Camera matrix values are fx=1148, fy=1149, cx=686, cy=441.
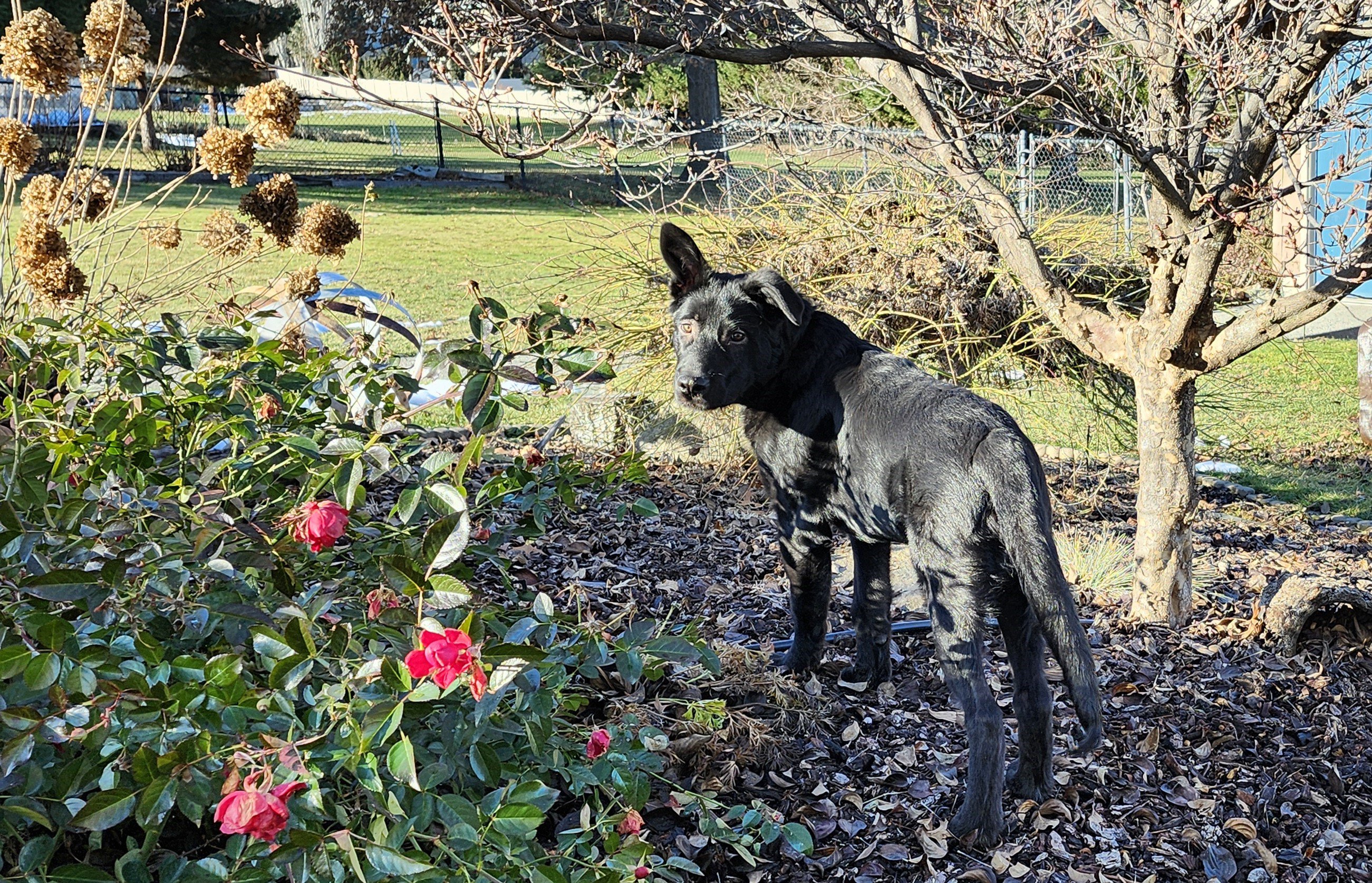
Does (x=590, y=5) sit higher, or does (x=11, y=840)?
(x=590, y=5)

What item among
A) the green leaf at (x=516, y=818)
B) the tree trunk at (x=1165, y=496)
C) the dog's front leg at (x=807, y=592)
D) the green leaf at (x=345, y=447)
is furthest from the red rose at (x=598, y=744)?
the tree trunk at (x=1165, y=496)

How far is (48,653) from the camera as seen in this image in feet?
6.53

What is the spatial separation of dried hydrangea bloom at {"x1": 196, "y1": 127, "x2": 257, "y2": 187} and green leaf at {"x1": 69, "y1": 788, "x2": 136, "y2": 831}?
207cm

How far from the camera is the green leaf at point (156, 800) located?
1989mm

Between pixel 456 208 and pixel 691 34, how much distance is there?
64.4ft

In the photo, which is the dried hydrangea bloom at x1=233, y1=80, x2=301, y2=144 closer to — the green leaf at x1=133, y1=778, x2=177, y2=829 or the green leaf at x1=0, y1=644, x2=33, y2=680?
the green leaf at x1=0, y1=644, x2=33, y2=680

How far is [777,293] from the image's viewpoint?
11.8 ft

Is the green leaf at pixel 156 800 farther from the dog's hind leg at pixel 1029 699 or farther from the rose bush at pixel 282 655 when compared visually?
the dog's hind leg at pixel 1029 699

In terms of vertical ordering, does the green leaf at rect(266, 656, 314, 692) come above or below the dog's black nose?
below

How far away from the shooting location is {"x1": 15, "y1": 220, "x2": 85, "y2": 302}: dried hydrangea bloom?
3.34m

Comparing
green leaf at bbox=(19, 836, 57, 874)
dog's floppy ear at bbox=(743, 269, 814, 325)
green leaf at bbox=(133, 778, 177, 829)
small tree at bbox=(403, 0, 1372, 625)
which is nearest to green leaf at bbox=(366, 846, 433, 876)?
green leaf at bbox=(133, 778, 177, 829)

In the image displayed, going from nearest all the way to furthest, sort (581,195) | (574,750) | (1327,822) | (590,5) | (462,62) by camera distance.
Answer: (574,750)
(462,62)
(1327,822)
(590,5)
(581,195)

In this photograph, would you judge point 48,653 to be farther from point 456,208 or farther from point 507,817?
point 456,208

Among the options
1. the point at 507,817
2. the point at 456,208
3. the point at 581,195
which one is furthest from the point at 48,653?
the point at 581,195
